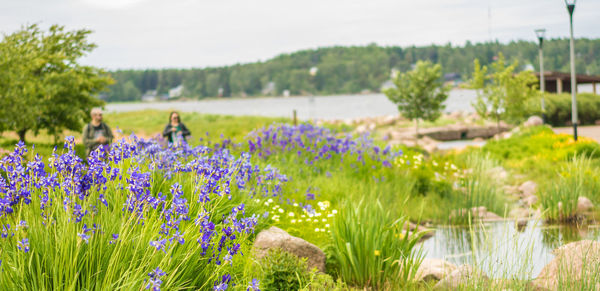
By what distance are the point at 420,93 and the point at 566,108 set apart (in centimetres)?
988

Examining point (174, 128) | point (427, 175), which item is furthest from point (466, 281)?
point (174, 128)

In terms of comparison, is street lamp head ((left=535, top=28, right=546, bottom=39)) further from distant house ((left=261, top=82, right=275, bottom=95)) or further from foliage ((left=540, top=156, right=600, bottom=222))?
distant house ((left=261, top=82, right=275, bottom=95))

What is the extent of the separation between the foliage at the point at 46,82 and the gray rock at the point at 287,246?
32.9 ft

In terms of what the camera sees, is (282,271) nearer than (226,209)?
Yes

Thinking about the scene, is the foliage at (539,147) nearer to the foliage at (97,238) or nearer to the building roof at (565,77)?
the foliage at (97,238)

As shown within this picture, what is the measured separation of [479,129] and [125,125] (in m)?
21.0

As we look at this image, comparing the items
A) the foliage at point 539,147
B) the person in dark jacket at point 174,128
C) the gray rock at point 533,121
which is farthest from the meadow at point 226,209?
the gray rock at point 533,121

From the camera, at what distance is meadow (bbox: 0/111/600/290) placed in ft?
11.1

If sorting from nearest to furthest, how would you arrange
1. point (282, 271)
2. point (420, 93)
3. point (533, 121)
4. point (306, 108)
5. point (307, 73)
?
point (282, 271)
point (420, 93)
point (533, 121)
point (306, 108)
point (307, 73)

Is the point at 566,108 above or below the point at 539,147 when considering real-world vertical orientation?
above

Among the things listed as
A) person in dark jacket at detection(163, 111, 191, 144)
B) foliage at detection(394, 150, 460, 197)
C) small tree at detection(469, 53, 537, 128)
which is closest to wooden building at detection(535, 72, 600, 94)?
small tree at detection(469, 53, 537, 128)

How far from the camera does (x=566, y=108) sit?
3019 centimetres

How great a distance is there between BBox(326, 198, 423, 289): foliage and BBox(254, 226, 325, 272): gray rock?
0.37 m

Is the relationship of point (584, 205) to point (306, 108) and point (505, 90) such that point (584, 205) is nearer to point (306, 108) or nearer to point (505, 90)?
point (505, 90)
